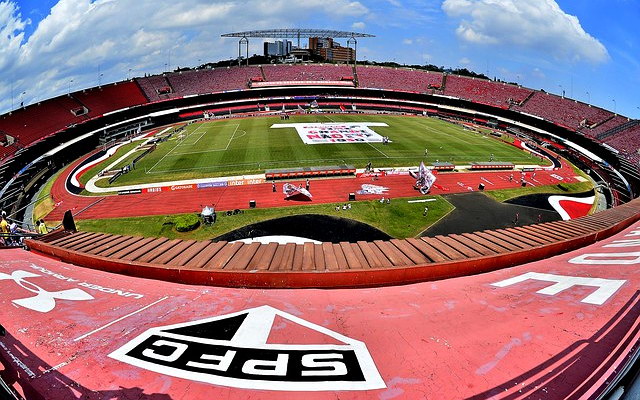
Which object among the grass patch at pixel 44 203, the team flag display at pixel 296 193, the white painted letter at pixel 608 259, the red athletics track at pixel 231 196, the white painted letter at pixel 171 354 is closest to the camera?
the white painted letter at pixel 171 354

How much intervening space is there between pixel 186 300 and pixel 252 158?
34.4 meters

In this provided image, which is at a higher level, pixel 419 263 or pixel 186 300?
pixel 419 263

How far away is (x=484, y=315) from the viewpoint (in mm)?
7027

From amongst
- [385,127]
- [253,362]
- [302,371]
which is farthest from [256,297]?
[385,127]

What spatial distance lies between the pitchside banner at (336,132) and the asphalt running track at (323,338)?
40.9 meters

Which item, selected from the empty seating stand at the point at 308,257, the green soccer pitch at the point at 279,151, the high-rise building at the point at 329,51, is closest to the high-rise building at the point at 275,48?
the high-rise building at the point at 329,51

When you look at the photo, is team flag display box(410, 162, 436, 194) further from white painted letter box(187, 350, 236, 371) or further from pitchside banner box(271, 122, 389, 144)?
white painted letter box(187, 350, 236, 371)

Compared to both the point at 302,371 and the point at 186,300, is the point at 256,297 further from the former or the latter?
the point at 302,371

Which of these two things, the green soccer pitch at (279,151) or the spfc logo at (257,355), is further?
the green soccer pitch at (279,151)

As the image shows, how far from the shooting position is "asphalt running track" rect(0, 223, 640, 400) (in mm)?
4895

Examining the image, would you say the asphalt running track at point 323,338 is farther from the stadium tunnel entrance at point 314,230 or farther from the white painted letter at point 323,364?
the stadium tunnel entrance at point 314,230

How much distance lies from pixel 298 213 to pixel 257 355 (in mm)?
21797

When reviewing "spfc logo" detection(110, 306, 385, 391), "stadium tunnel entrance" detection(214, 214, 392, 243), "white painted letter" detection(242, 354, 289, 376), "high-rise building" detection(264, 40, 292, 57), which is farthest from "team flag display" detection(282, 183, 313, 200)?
"high-rise building" detection(264, 40, 292, 57)

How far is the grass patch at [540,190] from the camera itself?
106ft
